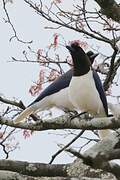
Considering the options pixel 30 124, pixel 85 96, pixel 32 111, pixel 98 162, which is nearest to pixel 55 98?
pixel 32 111

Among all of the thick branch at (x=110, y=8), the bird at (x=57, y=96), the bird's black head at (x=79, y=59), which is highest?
the thick branch at (x=110, y=8)

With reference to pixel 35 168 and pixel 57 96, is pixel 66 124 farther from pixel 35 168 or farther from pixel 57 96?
pixel 57 96

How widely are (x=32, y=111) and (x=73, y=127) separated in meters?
1.29

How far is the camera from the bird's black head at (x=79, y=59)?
3.17m

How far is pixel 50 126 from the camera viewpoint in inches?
93.3

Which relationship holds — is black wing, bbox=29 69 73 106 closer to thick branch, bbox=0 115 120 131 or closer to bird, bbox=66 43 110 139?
bird, bbox=66 43 110 139

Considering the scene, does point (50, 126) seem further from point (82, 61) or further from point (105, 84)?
point (105, 84)

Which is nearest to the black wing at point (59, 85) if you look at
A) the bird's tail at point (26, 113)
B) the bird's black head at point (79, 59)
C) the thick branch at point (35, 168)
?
the bird's tail at point (26, 113)

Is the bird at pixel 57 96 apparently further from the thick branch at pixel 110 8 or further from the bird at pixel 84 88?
the thick branch at pixel 110 8

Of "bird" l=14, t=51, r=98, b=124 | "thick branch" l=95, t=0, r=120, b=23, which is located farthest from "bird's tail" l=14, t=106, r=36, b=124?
"thick branch" l=95, t=0, r=120, b=23

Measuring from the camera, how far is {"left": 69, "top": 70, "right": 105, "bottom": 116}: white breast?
3.28 meters

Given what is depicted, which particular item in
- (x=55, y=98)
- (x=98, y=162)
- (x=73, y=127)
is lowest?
(x=55, y=98)

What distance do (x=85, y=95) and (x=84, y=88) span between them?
6cm

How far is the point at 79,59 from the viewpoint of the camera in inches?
129
